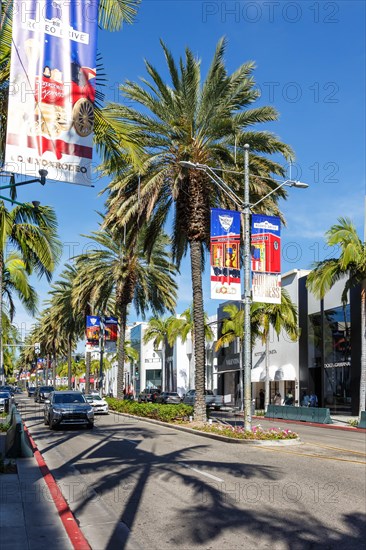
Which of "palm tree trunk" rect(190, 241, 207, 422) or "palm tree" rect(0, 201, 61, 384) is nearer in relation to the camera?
"palm tree" rect(0, 201, 61, 384)

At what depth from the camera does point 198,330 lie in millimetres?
24625

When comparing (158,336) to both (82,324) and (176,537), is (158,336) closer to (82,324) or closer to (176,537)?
(82,324)

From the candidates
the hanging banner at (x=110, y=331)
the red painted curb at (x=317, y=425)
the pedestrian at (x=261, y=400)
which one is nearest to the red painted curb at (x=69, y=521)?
the red painted curb at (x=317, y=425)

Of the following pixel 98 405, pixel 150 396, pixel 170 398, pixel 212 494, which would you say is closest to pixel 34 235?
pixel 212 494

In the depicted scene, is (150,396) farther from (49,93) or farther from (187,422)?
(49,93)

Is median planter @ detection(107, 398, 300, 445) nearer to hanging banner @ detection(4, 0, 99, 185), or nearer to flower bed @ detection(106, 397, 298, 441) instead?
flower bed @ detection(106, 397, 298, 441)

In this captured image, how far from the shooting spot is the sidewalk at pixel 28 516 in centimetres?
688

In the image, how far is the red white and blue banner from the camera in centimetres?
1995

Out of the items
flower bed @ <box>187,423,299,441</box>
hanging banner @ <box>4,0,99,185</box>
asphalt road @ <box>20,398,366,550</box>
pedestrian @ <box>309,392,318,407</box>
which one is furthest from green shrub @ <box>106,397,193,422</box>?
hanging banner @ <box>4,0,99,185</box>

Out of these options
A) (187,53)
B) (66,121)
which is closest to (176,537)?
(66,121)

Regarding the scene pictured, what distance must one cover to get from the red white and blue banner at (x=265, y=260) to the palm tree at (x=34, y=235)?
6746 mm

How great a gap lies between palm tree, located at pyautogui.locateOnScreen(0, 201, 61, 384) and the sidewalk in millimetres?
9191

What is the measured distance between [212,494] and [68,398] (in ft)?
55.6

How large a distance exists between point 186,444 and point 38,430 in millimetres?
8458
